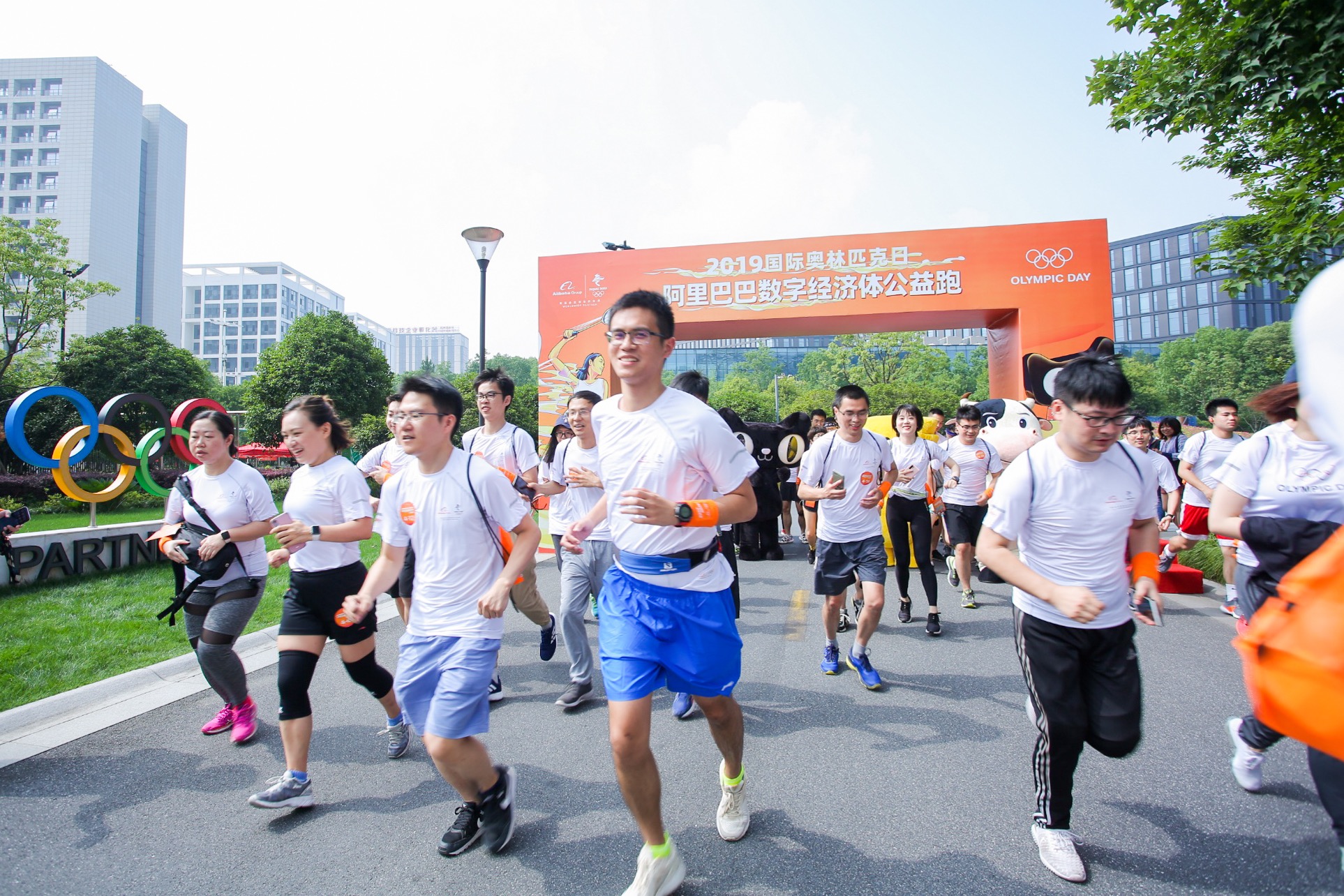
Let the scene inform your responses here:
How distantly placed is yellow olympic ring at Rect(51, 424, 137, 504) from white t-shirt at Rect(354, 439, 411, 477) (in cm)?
464

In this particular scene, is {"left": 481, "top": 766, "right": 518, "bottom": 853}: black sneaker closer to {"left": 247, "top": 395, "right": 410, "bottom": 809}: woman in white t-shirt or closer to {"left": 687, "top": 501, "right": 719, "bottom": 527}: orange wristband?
{"left": 247, "top": 395, "right": 410, "bottom": 809}: woman in white t-shirt

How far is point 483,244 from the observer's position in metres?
11.8

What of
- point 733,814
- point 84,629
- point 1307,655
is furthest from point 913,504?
point 84,629

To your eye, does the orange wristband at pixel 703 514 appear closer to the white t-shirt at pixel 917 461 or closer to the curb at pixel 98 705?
the curb at pixel 98 705

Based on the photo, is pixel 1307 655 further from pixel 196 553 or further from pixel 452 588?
pixel 196 553

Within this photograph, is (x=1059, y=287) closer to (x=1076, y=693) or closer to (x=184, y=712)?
(x=1076, y=693)

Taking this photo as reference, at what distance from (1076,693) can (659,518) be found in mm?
1732

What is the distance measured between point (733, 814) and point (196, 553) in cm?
307

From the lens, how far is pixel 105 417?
8.84 meters

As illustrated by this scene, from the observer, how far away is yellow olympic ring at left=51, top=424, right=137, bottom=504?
324 inches

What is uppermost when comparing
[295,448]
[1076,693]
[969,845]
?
[295,448]

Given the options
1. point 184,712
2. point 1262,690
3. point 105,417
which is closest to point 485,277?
point 105,417

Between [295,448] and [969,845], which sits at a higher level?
[295,448]

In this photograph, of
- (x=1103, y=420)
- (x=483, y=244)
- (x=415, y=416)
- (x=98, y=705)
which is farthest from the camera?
(x=483, y=244)
